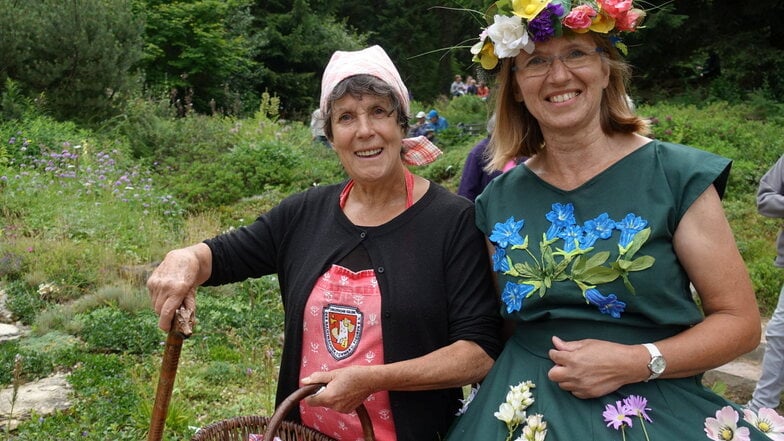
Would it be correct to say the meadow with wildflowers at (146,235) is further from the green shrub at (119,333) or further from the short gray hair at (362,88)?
the short gray hair at (362,88)

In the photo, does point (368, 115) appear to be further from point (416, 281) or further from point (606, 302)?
point (606, 302)

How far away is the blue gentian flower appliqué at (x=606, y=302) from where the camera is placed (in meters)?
1.91

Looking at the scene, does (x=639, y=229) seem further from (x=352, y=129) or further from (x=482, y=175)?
(x=482, y=175)

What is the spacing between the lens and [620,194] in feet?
6.53

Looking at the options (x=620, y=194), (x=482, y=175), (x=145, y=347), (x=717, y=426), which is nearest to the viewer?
(x=717, y=426)

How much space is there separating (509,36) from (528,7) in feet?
0.29

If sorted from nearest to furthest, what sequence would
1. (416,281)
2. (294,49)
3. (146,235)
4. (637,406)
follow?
(637,406) < (416,281) < (146,235) < (294,49)

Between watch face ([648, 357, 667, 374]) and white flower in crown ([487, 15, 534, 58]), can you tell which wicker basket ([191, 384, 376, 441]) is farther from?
white flower in crown ([487, 15, 534, 58])

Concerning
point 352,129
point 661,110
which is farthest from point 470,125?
point 352,129

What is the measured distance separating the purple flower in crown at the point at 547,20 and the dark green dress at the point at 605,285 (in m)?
0.40

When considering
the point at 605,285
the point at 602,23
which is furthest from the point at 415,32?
the point at 605,285

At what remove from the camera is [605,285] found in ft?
6.28

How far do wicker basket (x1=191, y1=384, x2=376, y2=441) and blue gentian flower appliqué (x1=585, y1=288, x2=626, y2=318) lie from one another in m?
0.67

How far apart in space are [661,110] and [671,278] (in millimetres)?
10047
